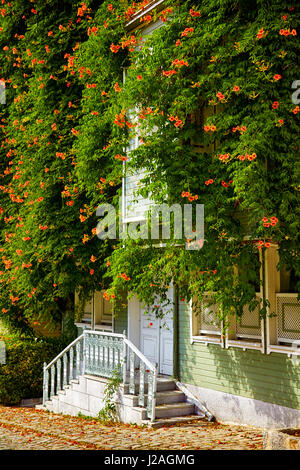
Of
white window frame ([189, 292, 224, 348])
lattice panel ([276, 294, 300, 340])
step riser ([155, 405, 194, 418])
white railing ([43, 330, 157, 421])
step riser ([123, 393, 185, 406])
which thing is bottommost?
step riser ([155, 405, 194, 418])

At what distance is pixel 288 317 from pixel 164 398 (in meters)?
3.37

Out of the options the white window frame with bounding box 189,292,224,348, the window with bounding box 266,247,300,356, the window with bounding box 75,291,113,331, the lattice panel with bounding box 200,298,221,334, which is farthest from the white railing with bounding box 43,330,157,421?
the window with bounding box 266,247,300,356

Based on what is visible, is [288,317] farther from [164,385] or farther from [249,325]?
[164,385]

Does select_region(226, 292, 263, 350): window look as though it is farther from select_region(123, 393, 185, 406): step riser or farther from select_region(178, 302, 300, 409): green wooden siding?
select_region(123, 393, 185, 406): step riser

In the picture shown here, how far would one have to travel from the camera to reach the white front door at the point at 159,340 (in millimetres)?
13633

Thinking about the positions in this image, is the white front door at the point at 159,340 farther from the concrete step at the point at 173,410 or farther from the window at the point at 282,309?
the window at the point at 282,309

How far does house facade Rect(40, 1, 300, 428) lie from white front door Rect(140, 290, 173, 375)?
23 mm

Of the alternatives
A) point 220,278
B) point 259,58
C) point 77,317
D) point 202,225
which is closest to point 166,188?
point 202,225

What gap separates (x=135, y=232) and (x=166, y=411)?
370 centimetres

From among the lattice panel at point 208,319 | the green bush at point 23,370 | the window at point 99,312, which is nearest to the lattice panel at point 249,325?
the lattice panel at point 208,319

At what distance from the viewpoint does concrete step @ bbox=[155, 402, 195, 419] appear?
11.7m

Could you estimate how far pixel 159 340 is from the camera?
1417 centimetres
